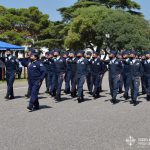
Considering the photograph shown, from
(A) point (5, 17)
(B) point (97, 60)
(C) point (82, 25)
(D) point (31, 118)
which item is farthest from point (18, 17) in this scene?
(D) point (31, 118)

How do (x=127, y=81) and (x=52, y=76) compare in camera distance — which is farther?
(x=52, y=76)

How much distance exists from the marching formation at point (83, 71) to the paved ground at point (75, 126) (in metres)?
0.63

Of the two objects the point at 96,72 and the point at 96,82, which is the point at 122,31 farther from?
the point at 96,82

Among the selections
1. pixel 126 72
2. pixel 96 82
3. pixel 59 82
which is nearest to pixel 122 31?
pixel 126 72

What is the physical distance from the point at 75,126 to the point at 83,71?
209 inches

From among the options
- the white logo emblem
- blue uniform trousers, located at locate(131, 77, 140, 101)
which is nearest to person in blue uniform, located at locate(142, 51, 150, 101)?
blue uniform trousers, located at locate(131, 77, 140, 101)

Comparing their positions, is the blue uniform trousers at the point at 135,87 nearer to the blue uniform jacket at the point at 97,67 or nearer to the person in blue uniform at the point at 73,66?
the blue uniform jacket at the point at 97,67

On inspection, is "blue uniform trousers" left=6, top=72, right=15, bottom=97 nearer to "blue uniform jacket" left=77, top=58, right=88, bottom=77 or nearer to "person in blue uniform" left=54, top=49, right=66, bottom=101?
"person in blue uniform" left=54, top=49, right=66, bottom=101

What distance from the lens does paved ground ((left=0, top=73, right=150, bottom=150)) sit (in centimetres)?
856

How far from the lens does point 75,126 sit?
10.6 meters

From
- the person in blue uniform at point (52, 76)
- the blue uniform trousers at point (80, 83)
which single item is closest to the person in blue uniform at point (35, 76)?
the blue uniform trousers at point (80, 83)

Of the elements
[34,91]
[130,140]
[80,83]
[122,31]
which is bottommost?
[130,140]

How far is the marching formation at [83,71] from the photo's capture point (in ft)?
45.5

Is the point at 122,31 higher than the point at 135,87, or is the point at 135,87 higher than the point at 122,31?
the point at 122,31
